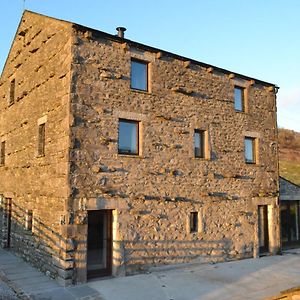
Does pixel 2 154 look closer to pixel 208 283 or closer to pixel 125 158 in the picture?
pixel 125 158

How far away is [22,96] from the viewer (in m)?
12.2

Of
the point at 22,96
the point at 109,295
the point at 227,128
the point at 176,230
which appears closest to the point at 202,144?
the point at 227,128

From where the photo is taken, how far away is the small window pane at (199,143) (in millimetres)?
11512

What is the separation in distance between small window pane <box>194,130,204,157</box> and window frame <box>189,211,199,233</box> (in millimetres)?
1995

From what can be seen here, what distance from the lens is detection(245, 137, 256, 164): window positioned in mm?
12914

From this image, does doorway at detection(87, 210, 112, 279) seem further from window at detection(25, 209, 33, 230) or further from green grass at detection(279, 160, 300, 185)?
green grass at detection(279, 160, 300, 185)

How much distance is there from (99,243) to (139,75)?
5226mm

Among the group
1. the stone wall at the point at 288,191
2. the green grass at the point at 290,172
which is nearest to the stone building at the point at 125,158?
the stone wall at the point at 288,191

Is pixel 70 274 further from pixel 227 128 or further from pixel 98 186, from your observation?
pixel 227 128

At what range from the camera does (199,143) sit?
11.7 metres

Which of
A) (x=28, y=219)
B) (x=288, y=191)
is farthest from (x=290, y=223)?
(x=28, y=219)

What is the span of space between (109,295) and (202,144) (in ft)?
19.9

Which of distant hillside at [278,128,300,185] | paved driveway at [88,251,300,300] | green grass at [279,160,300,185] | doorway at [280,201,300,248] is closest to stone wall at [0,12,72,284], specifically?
paved driveway at [88,251,300,300]

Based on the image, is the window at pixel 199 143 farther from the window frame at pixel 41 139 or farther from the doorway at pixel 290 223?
the doorway at pixel 290 223
